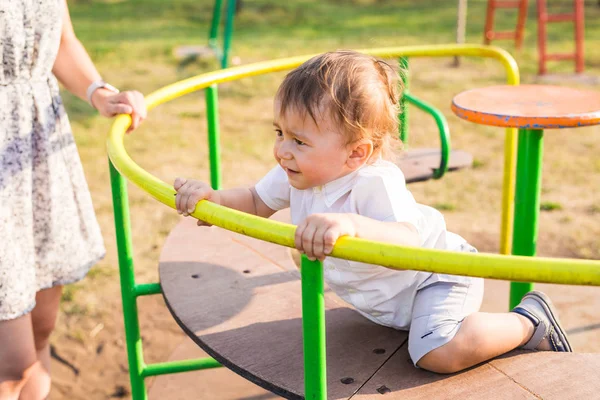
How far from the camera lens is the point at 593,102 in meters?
2.44

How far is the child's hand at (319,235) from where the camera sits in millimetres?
1230

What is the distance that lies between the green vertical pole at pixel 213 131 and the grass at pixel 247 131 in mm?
543

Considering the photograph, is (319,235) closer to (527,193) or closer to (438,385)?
(438,385)

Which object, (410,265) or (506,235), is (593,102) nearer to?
(506,235)

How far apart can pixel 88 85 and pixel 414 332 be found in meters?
1.15

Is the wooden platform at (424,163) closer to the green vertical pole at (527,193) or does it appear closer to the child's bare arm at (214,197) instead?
the green vertical pole at (527,193)

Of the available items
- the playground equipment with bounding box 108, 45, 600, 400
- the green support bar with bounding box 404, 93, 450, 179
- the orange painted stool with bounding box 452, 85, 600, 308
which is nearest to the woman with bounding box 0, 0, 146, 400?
the playground equipment with bounding box 108, 45, 600, 400

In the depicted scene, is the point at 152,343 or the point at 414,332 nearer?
the point at 414,332

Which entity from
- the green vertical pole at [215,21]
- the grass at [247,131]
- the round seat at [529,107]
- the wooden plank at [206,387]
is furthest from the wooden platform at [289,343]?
the green vertical pole at [215,21]

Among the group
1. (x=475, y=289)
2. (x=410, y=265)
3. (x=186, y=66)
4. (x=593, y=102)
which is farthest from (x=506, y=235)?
(x=186, y=66)

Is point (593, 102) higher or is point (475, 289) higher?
point (593, 102)

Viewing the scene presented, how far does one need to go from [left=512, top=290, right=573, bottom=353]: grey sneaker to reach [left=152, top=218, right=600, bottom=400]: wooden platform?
2.4 inches

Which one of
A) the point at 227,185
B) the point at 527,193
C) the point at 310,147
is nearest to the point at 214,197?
the point at 310,147

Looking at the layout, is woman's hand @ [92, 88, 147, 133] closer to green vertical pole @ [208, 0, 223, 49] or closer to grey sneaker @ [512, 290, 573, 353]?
grey sneaker @ [512, 290, 573, 353]
